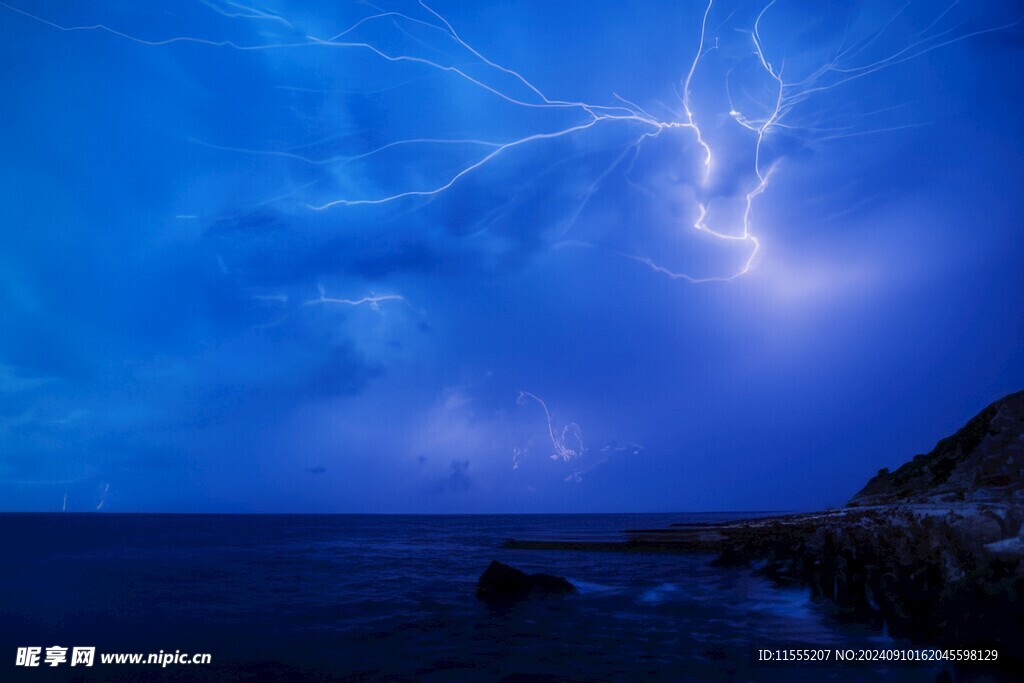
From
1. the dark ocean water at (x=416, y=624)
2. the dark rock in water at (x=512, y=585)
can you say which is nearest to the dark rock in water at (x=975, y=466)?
the dark ocean water at (x=416, y=624)

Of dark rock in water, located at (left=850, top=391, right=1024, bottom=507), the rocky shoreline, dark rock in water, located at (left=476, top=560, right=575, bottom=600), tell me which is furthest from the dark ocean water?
dark rock in water, located at (left=850, top=391, right=1024, bottom=507)

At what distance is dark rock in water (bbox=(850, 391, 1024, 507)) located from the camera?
30.2 meters

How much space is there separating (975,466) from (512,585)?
3358 centimetres

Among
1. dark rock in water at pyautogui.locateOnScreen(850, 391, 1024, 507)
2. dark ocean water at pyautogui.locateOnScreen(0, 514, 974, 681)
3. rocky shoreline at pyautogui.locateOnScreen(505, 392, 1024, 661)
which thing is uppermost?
dark rock in water at pyautogui.locateOnScreen(850, 391, 1024, 507)

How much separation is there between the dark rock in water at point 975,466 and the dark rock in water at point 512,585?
20.5 m

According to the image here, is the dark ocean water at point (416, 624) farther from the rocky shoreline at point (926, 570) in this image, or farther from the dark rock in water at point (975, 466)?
the dark rock in water at point (975, 466)

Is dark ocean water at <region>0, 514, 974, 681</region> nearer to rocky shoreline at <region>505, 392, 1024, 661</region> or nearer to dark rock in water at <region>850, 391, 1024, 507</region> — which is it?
rocky shoreline at <region>505, 392, 1024, 661</region>

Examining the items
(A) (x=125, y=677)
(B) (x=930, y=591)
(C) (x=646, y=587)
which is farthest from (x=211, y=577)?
(B) (x=930, y=591)

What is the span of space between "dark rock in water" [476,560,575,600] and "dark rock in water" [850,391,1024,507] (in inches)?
806

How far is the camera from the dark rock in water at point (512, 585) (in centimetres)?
1838

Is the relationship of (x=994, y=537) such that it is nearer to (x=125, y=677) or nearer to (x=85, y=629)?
(x=125, y=677)

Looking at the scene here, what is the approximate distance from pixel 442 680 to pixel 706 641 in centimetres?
609

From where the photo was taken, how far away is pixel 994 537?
437 inches

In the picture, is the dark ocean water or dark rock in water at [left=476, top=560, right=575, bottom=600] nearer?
the dark ocean water
